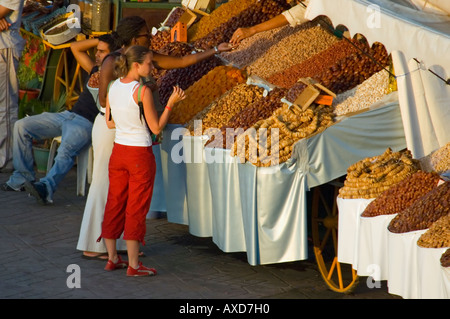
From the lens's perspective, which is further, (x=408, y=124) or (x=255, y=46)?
(x=255, y=46)

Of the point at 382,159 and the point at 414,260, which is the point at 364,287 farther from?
the point at 414,260

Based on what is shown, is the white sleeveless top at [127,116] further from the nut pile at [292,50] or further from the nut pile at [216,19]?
the nut pile at [216,19]

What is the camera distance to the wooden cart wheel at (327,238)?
545 cm

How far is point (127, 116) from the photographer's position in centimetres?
538

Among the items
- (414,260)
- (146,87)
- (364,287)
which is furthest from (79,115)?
(414,260)

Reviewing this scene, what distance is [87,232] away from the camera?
5.96 m

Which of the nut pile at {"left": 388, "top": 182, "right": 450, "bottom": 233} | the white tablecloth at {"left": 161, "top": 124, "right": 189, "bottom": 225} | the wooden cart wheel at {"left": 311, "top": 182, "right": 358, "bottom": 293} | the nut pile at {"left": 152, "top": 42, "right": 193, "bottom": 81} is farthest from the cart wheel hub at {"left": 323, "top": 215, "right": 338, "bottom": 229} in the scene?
the nut pile at {"left": 152, "top": 42, "right": 193, "bottom": 81}

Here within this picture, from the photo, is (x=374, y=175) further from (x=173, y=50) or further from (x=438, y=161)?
(x=173, y=50)

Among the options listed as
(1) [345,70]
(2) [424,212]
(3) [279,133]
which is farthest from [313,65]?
(2) [424,212]

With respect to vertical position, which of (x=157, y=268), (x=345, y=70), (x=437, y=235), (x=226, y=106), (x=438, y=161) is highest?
(x=345, y=70)

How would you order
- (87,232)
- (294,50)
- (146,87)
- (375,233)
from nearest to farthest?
(375,233)
(146,87)
(87,232)
(294,50)

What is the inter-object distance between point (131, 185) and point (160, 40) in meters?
2.85

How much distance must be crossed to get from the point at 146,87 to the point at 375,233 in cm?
172

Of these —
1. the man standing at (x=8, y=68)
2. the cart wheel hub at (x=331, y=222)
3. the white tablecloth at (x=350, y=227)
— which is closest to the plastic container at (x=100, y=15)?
the man standing at (x=8, y=68)
